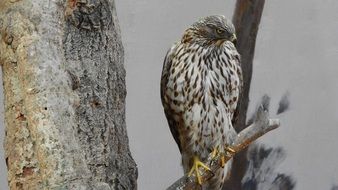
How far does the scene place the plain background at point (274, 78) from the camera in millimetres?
3707

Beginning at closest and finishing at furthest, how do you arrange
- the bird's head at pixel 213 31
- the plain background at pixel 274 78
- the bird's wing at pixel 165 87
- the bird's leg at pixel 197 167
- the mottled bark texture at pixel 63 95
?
the mottled bark texture at pixel 63 95 < the bird's leg at pixel 197 167 < the bird's head at pixel 213 31 < the bird's wing at pixel 165 87 < the plain background at pixel 274 78

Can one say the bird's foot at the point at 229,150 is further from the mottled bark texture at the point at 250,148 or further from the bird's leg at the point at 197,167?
the mottled bark texture at the point at 250,148

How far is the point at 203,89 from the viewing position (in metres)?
3.00

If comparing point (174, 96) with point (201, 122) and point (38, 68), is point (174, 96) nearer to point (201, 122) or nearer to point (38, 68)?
point (201, 122)

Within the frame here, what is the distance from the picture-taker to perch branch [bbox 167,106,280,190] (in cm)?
259

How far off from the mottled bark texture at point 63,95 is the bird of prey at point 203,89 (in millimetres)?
571

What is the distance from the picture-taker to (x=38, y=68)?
1979mm

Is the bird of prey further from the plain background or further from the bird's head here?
the plain background

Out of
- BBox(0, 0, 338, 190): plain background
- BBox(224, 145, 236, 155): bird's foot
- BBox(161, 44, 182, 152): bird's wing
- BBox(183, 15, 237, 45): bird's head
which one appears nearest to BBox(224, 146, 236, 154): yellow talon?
BBox(224, 145, 236, 155): bird's foot

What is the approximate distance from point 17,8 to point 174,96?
3.24ft

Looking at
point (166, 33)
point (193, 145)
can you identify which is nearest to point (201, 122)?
point (193, 145)

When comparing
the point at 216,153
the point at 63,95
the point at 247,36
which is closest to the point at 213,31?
the point at 216,153

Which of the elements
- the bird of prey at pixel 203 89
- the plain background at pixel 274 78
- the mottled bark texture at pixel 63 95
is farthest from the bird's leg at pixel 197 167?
the plain background at pixel 274 78

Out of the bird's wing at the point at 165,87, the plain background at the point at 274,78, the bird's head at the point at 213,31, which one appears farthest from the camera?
the plain background at the point at 274,78
